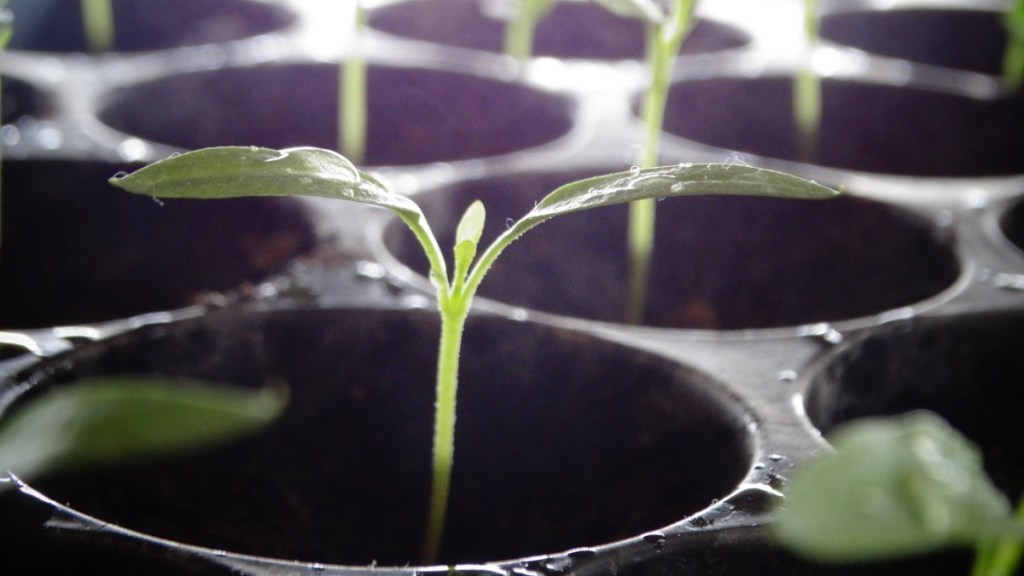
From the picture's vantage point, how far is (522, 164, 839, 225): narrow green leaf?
0.38 metres

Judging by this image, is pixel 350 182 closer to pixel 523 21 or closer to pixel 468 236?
pixel 468 236

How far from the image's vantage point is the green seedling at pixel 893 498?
0.72 feet

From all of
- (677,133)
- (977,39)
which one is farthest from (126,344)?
(977,39)

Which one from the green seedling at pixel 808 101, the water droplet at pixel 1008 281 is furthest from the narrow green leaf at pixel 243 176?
the green seedling at pixel 808 101

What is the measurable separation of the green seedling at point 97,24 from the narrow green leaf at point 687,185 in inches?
42.4

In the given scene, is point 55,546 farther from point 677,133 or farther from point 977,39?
point 977,39

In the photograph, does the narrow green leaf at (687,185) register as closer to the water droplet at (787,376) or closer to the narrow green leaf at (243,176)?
the narrow green leaf at (243,176)

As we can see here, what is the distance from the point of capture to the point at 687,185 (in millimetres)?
393

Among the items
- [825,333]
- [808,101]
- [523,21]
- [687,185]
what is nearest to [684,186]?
[687,185]

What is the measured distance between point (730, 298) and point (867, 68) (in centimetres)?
63

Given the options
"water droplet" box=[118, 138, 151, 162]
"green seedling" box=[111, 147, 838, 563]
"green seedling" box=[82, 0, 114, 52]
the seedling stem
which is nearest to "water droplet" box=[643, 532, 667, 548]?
"green seedling" box=[111, 147, 838, 563]

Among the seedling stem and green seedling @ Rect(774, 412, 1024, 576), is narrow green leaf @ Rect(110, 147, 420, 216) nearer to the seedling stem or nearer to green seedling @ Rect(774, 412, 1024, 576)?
green seedling @ Rect(774, 412, 1024, 576)

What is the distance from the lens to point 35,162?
950mm

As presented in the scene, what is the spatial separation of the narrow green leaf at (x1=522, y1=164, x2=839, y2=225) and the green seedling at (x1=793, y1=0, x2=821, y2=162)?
0.83 metres
